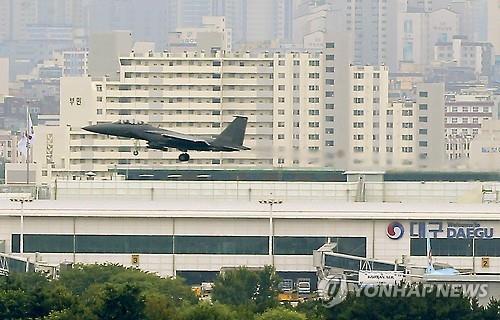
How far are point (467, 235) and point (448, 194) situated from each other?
1277cm

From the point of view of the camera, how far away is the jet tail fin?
113312 mm

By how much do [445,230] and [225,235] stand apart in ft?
36.6

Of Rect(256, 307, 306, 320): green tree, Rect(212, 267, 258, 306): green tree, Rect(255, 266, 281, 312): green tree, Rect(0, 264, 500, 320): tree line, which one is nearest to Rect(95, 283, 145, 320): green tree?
Rect(0, 264, 500, 320): tree line

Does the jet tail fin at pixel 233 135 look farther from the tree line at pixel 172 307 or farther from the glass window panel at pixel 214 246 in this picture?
the glass window panel at pixel 214 246

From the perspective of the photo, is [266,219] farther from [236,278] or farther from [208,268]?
[236,278]

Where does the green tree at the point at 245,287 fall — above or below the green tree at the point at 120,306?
below

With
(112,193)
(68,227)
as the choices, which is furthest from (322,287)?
(112,193)

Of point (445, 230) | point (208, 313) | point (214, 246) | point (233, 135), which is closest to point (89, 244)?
point (214, 246)

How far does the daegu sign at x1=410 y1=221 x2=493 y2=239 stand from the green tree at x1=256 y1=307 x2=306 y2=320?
131 ft

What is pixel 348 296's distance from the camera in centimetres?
9456

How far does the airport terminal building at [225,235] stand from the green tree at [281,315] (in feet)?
126

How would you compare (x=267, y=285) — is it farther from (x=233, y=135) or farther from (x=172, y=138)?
(x=172, y=138)

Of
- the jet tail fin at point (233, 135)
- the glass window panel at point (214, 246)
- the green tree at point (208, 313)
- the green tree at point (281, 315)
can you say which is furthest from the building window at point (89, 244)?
the green tree at point (208, 313)

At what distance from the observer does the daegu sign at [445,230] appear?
436 ft
